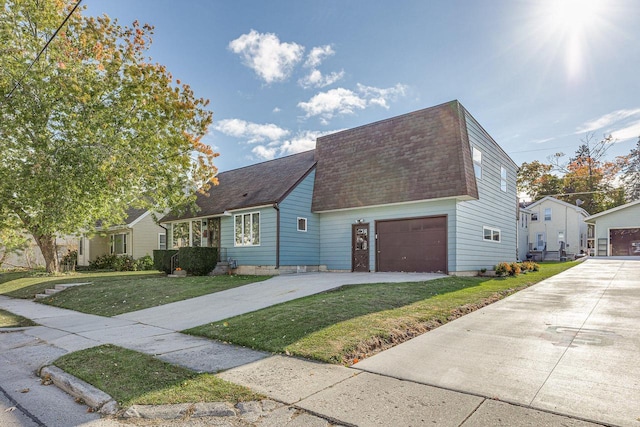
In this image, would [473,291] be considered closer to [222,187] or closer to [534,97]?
[534,97]

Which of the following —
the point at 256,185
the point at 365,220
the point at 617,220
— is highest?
the point at 256,185

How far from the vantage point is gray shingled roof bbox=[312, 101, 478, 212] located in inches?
537

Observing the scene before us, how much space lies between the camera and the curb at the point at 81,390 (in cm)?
372

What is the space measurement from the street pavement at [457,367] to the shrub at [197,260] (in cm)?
875

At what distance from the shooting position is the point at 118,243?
92.8ft

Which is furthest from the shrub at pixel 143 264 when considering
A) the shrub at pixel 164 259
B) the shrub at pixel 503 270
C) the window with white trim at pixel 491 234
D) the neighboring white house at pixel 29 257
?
the shrub at pixel 503 270

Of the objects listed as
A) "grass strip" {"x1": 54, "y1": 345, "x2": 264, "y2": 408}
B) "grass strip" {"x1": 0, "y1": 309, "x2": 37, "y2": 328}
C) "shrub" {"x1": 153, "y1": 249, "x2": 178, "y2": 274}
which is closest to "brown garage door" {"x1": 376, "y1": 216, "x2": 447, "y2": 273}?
"shrub" {"x1": 153, "y1": 249, "x2": 178, "y2": 274}

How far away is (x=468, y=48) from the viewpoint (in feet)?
41.7

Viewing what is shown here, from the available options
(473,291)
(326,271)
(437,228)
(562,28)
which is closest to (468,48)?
(562,28)

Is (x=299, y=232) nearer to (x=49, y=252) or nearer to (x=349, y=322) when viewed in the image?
(x=349, y=322)

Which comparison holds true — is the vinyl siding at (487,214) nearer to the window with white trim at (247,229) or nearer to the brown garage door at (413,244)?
the brown garage door at (413,244)

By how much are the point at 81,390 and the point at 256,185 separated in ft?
48.7

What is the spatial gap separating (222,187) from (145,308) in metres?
11.8

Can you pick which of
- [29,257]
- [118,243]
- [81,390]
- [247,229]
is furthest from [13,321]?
[29,257]
